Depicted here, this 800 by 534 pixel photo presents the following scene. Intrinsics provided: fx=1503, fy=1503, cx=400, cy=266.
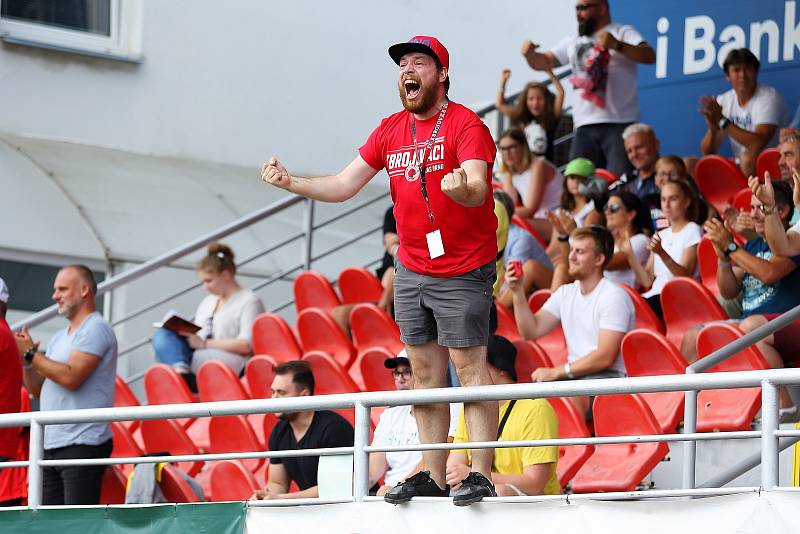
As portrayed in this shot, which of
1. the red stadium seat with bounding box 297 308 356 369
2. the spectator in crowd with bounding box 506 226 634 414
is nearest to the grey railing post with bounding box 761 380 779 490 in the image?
the spectator in crowd with bounding box 506 226 634 414

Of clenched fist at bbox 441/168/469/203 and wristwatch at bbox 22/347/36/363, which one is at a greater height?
clenched fist at bbox 441/168/469/203

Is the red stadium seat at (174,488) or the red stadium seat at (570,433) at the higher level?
the red stadium seat at (570,433)

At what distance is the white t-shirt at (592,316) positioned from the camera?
7664mm

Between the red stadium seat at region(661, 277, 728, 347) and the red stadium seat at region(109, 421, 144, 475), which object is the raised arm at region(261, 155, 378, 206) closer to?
the red stadium seat at region(661, 277, 728, 347)

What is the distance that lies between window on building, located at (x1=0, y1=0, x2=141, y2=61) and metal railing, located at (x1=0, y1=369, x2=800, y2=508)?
22.7 feet

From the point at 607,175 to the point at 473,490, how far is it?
213 inches

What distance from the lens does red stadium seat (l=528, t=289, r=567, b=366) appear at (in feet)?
27.9

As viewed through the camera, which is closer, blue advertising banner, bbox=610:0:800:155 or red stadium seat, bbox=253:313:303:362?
red stadium seat, bbox=253:313:303:362

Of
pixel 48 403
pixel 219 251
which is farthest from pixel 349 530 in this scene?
pixel 219 251

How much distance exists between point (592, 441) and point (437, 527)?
2.29 feet

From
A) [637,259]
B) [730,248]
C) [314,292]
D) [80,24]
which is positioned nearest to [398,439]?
[730,248]

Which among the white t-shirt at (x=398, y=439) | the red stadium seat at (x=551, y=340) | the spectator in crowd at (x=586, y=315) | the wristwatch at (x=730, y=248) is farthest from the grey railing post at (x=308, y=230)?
the wristwatch at (x=730, y=248)

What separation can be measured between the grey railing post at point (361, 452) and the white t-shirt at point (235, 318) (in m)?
4.41

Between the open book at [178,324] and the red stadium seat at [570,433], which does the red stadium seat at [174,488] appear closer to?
the open book at [178,324]
